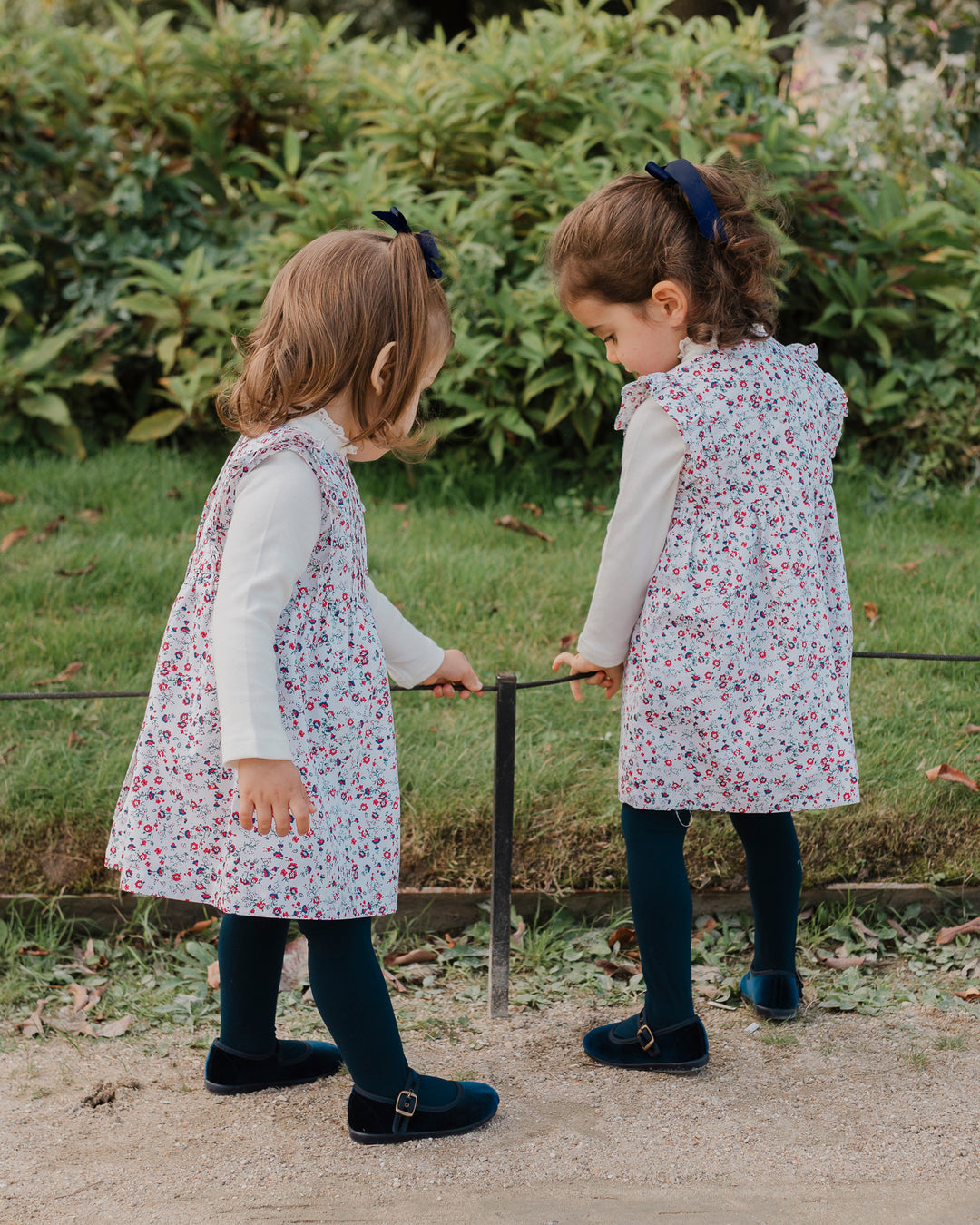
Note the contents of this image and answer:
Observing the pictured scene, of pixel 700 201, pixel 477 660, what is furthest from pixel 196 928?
pixel 700 201

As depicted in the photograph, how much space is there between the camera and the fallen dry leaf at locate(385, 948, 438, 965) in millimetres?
3092

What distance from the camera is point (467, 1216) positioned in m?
2.11

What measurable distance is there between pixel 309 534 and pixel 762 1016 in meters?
1.58

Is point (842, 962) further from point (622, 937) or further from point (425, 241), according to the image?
point (425, 241)

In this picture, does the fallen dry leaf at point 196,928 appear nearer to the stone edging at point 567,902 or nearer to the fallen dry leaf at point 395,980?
the stone edging at point 567,902

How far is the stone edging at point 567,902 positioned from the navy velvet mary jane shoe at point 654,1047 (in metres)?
0.61

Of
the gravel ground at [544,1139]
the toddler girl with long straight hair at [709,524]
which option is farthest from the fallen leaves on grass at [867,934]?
the toddler girl with long straight hair at [709,524]

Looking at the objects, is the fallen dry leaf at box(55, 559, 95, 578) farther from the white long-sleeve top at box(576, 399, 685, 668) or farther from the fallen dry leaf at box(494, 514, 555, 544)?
the white long-sleeve top at box(576, 399, 685, 668)

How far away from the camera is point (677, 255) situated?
2.27 m

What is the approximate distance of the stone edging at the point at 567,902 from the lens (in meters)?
3.19

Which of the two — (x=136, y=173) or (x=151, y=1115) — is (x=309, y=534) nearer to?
(x=151, y=1115)

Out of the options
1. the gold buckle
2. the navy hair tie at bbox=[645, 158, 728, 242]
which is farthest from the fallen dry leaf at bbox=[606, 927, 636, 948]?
the navy hair tie at bbox=[645, 158, 728, 242]

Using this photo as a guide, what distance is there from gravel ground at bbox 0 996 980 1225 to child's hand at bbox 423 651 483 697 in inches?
32.1

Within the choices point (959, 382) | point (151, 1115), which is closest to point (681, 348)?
point (151, 1115)
